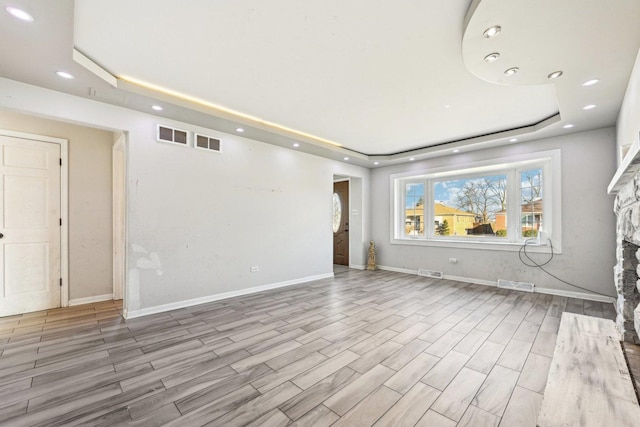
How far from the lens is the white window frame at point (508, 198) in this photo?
4.43m

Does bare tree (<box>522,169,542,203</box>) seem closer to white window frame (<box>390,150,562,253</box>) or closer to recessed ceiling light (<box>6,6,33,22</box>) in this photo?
white window frame (<box>390,150,562,253</box>)

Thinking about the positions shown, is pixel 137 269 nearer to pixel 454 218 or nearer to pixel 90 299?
pixel 90 299

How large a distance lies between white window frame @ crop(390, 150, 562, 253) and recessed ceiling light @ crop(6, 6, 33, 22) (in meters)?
6.05

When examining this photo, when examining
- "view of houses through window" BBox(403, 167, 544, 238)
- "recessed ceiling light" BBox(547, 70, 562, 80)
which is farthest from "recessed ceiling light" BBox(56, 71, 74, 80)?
"view of houses through window" BBox(403, 167, 544, 238)

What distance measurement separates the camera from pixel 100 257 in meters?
4.18

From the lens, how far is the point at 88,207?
410cm

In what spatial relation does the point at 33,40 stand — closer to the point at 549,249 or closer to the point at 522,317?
the point at 522,317

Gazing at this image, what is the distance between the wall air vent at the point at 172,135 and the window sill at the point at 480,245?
487 centimetres

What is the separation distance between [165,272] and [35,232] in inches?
72.9

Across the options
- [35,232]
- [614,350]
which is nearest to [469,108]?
[614,350]

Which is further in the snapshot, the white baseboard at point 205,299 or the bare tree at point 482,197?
the bare tree at point 482,197

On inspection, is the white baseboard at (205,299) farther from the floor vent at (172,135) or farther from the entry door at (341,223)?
the floor vent at (172,135)

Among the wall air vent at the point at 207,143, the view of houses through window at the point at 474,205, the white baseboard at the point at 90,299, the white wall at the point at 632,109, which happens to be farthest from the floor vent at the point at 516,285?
the white baseboard at the point at 90,299

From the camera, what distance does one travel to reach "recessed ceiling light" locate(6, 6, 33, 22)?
5.69ft
